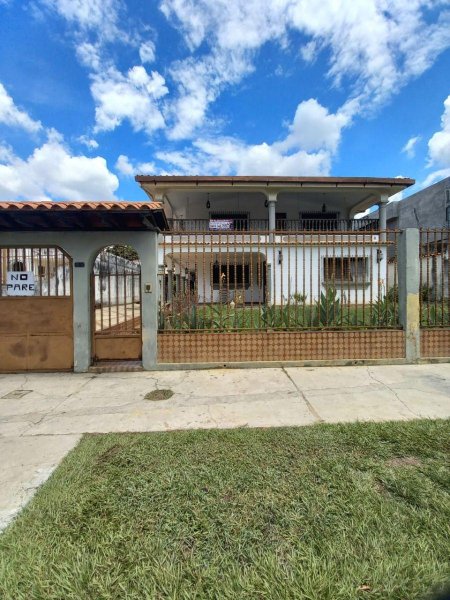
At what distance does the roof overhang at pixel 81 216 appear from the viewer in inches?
197

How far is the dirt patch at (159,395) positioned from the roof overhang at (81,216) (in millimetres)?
2894

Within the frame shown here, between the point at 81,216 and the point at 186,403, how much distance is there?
3595mm

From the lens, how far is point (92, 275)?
6102mm

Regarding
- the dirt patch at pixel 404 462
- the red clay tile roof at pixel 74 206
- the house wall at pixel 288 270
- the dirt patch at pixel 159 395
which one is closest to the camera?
the dirt patch at pixel 404 462

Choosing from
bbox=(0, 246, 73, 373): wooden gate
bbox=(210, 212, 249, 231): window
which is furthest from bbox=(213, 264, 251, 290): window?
bbox=(210, 212, 249, 231): window

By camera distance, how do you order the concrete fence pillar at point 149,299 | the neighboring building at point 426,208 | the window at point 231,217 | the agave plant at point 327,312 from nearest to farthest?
the concrete fence pillar at point 149,299 < the agave plant at point 327,312 < the neighboring building at point 426,208 < the window at point 231,217

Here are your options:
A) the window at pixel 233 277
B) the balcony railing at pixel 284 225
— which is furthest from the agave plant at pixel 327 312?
the balcony railing at pixel 284 225

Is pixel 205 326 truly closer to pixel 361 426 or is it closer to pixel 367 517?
pixel 361 426

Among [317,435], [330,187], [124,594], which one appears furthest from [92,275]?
[330,187]

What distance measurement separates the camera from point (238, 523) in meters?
2.03

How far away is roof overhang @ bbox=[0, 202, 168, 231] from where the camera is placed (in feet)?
16.4

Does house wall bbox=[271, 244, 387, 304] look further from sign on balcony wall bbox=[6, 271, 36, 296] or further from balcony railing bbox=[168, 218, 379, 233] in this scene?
balcony railing bbox=[168, 218, 379, 233]

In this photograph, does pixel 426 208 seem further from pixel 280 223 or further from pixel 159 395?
pixel 159 395

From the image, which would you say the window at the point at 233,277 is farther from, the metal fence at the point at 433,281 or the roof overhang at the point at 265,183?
the roof overhang at the point at 265,183
